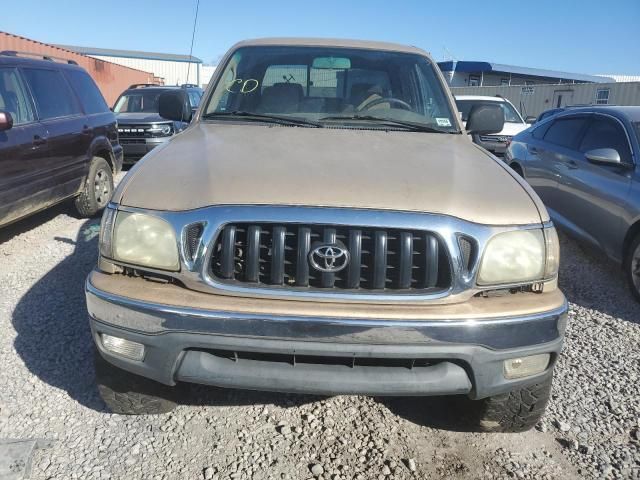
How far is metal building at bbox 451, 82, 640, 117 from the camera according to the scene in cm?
2395

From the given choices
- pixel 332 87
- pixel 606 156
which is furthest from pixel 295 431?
pixel 606 156

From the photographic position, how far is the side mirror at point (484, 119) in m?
3.61

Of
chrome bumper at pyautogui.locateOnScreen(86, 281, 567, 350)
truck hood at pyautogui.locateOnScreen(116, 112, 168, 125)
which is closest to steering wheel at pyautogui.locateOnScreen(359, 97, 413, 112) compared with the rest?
chrome bumper at pyautogui.locateOnScreen(86, 281, 567, 350)

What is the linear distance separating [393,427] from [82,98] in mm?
5719

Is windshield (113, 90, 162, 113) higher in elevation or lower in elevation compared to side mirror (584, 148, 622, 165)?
higher

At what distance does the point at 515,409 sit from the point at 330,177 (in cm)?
143

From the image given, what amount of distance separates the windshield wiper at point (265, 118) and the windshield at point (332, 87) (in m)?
0.01

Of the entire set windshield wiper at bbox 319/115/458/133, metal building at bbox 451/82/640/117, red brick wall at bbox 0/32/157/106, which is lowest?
windshield wiper at bbox 319/115/458/133

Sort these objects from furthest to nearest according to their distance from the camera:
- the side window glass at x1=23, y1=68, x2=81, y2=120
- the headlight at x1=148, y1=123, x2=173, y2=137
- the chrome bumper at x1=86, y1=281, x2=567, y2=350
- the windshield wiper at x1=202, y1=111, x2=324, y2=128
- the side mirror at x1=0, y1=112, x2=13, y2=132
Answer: the headlight at x1=148, y1=123, x2=173, y2=137
the side window glass at x1=23, y1=68, x2=81, y2=120
the side mirror at x1=0, y1=112, x2=13, y2=132
the windshield wiper at x1=202, y1=111, x2=324, y2=128
the chrome bumper at x1=86, y1=281, x2=567, y2=350

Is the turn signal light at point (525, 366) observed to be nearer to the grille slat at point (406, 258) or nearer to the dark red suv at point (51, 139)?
the grille slat at point (406, 258)

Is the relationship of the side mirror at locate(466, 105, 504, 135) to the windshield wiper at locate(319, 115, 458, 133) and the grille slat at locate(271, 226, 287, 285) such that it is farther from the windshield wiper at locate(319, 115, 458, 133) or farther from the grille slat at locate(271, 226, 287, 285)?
the grille slat at locate(271, 226, 287, 285)

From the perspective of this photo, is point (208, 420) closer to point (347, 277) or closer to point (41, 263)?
point (347, 277)

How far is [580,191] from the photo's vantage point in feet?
17.7

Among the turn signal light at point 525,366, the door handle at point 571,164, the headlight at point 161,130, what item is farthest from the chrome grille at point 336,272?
the headlight at point 161,130
